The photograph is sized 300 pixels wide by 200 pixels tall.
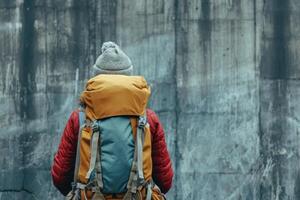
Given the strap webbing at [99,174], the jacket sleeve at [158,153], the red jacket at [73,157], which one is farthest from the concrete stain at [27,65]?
the strap webbing at [99,174]

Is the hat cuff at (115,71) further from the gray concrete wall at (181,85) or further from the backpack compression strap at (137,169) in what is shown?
the gray concrete wall at (181,85)

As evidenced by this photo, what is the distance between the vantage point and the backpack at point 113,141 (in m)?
4.73

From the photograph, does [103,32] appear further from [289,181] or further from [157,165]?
[157,165]

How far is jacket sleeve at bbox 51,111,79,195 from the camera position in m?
4.83

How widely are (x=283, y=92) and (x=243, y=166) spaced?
0.75 metres

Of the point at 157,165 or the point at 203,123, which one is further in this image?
the point at 203,123

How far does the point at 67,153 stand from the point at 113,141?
291 mm

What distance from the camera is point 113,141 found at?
15.6ft

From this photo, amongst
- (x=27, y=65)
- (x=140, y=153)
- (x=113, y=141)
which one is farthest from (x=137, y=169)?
(x=27, y=65)

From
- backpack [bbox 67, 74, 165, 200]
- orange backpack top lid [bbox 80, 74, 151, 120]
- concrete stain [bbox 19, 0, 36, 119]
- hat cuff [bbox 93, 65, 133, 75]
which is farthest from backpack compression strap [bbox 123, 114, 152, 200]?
concrete stain [bbox 19, 0, 36, 119]

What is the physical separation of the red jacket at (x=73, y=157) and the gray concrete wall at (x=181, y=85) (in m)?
2.57

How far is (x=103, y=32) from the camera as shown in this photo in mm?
7551

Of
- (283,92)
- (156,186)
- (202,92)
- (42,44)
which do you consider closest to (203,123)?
(202,92)

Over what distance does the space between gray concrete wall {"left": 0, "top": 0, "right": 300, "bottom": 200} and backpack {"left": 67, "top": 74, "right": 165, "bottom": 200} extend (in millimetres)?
2753
